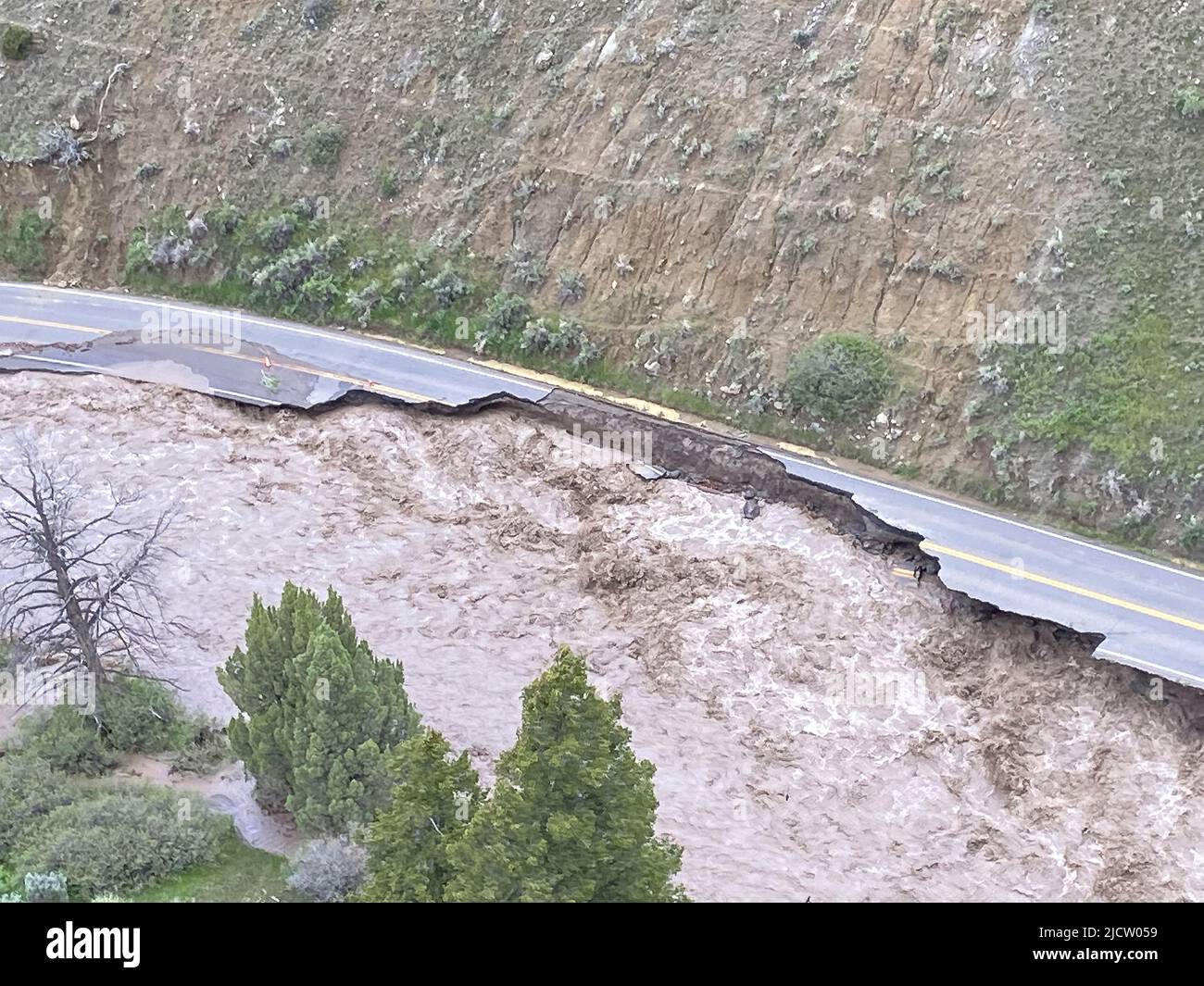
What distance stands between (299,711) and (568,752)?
617cm

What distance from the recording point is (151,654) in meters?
22.5

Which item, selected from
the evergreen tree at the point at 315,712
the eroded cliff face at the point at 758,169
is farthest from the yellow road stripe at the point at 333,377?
the evergreen tree at the point at 315,712

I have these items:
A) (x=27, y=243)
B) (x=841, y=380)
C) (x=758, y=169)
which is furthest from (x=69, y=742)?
(x=27, y=243)

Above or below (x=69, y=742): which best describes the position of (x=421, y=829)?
above

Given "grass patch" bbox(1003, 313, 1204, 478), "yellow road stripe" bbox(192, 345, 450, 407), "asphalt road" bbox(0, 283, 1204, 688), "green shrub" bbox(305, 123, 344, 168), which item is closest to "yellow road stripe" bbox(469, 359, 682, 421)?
"asphalt road" bbox(0, 283, 1204, 688)

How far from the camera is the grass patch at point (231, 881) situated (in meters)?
17.8

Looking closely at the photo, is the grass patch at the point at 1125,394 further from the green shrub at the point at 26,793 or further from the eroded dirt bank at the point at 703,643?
the green shrub at the point at 26,793

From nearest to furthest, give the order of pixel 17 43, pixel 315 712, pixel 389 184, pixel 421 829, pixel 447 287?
pixel 421 829 → pixel 315 712 → pixel 447 287 → pixel 389 184 → pixel 17 43

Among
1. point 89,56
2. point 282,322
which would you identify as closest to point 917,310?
point 282,322

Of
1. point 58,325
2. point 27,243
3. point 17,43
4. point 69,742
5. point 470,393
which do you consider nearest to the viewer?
point 69,742

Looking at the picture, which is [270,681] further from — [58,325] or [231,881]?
[58,325]

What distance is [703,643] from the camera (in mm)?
24391

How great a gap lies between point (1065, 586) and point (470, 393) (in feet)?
45.9

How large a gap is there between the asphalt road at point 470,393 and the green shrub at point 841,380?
4.44 ft
